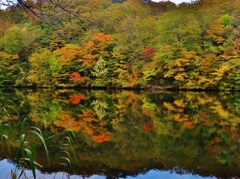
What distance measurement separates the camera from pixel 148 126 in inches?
337

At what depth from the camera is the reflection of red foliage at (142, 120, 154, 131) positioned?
324 inches

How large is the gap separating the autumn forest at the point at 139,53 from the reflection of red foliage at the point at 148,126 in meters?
12.5

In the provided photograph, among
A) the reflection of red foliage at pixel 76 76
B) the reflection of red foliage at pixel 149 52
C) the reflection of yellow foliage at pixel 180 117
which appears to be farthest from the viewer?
the reflection of red foliage at pixel 76 76

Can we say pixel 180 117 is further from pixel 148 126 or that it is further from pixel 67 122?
pixel 67 122

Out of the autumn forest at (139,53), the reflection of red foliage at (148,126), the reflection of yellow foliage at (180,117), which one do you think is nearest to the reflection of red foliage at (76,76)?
the autumn forest at (139,53)

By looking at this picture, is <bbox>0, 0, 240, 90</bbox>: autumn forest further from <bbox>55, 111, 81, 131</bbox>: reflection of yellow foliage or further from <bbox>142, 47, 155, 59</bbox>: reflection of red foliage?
<bbox>55, 111, 81, 131</bbox>: reflection of yellow foliage

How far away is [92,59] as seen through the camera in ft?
81.4

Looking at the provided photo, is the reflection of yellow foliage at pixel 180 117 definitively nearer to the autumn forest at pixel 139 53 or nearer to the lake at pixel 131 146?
the lake at pixel 131 146

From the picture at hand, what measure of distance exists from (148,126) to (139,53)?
16.0 meters

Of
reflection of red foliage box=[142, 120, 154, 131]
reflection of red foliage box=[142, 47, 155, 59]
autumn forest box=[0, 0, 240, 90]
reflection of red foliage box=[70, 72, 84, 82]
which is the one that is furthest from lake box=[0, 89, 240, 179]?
reflection of red foliage box=[70, 72, 84, 82]

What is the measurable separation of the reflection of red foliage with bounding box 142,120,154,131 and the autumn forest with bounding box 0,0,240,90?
1250 centimetres

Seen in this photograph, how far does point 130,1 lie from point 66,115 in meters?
25.0

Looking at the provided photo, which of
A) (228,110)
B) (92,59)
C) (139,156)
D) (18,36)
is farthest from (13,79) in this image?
A: (139,156)

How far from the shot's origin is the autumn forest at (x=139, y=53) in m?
21.6
